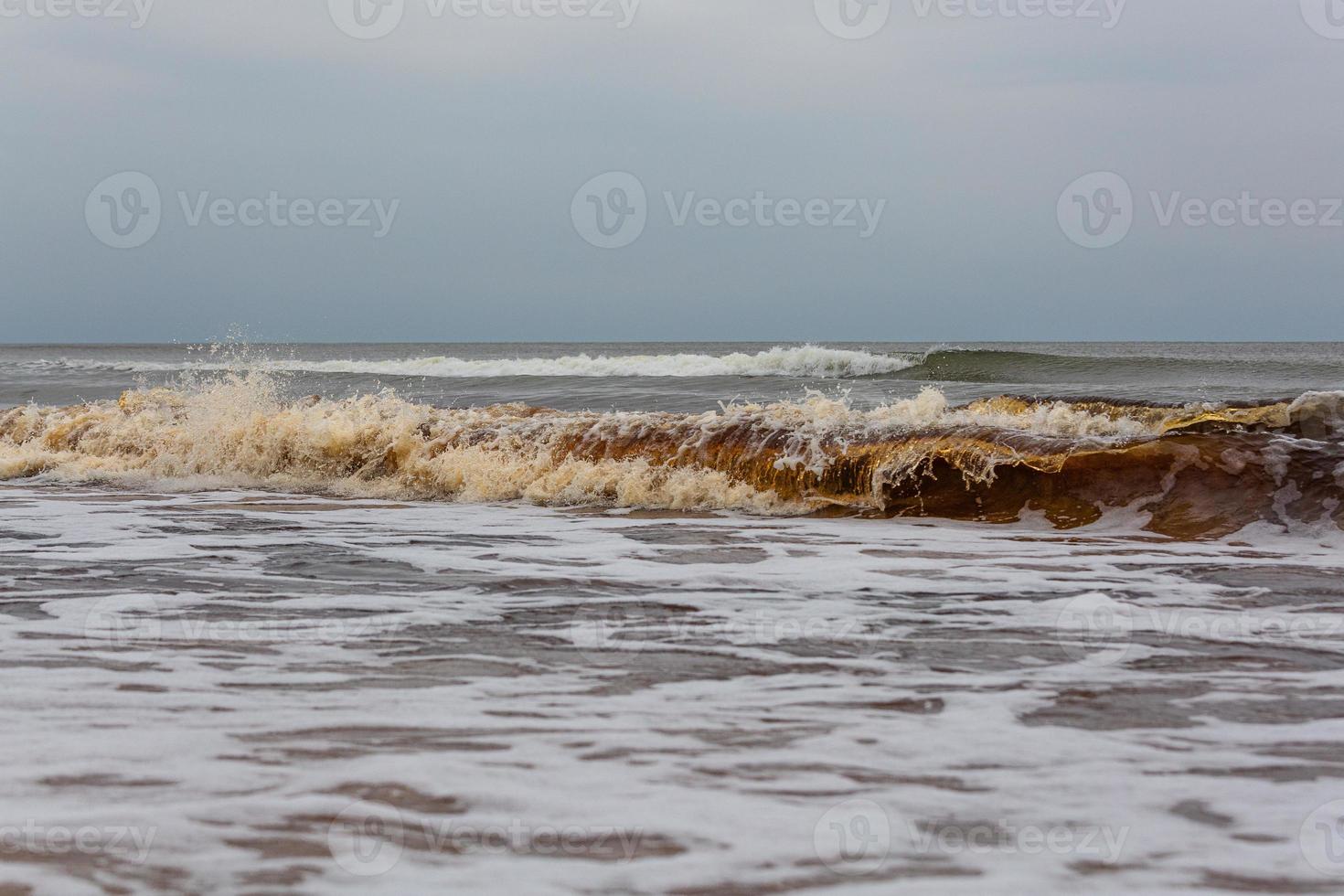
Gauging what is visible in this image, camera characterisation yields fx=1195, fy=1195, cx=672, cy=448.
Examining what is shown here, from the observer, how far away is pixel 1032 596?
4551mm

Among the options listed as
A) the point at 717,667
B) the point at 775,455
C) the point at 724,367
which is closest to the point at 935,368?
the point at 724,367

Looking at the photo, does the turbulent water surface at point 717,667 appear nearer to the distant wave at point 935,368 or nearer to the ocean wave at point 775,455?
the ocean wave at point 775,455

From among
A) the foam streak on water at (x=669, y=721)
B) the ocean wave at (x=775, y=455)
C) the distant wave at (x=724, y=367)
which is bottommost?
the foam streak on water at (x=669, y=721)

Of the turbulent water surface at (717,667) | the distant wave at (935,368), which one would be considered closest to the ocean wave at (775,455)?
the turbulent water surface at (717,667)

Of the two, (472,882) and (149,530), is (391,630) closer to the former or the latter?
(472,882)

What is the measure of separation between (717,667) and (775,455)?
180 inches

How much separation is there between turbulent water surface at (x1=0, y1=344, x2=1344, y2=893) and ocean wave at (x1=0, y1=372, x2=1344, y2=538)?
0.11 ft

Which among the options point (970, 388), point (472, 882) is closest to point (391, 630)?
point (472, 882)

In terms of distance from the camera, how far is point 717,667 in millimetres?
3484

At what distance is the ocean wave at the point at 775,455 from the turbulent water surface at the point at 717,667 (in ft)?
0.11

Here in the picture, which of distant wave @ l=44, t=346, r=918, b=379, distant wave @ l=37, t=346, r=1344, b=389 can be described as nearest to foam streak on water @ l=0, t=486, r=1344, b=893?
distant wave @ l=37, t=346, r=1344, b=389

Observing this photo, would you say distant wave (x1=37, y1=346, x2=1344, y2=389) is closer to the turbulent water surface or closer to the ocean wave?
the ocean wave

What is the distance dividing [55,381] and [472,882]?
89.0 ft

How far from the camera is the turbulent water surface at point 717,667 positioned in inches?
87.4
